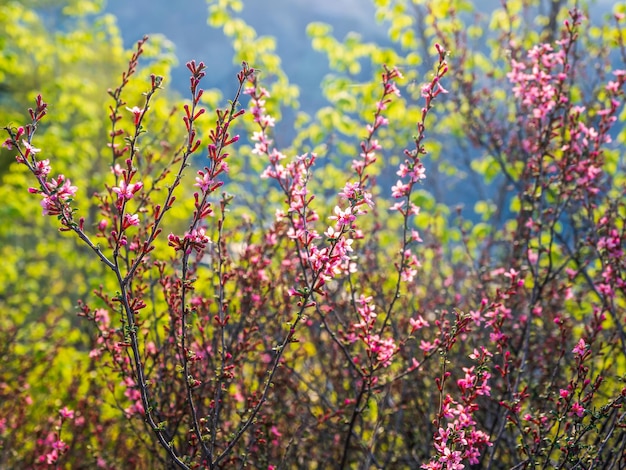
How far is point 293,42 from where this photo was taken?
4403 cm

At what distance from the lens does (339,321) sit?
2.88 meters

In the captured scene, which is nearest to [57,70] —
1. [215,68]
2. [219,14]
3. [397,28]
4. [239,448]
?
[219,14]

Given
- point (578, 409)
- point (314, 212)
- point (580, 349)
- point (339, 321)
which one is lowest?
point (578, 409)

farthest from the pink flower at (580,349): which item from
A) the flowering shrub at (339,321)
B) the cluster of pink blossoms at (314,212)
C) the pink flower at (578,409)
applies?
the cluster of pink blossoms at (314,212)

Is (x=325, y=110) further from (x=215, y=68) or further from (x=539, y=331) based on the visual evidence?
(x=215, y=68)

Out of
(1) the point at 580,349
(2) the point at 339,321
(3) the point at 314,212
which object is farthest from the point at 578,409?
(3) the point at 314,212

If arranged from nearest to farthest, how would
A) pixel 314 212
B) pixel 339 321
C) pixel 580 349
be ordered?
1. pixel 580 349
2. pixel 314 212
3. pixel 339 321

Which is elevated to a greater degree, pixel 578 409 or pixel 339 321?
pixel 339 321

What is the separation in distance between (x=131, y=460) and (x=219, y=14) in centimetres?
476

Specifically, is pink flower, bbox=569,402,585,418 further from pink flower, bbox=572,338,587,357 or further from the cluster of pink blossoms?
the cluster of pink blossoms

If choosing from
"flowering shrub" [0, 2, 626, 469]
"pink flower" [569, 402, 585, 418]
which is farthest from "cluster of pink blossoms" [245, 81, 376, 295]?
"pink flower" [569, 402, 585, 418]

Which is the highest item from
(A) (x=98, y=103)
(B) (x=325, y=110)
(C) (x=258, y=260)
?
(A) (x=98, y=103)

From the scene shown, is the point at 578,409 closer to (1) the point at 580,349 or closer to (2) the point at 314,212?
(1) the point at 580,349

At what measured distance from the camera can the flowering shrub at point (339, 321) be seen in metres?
1.92
